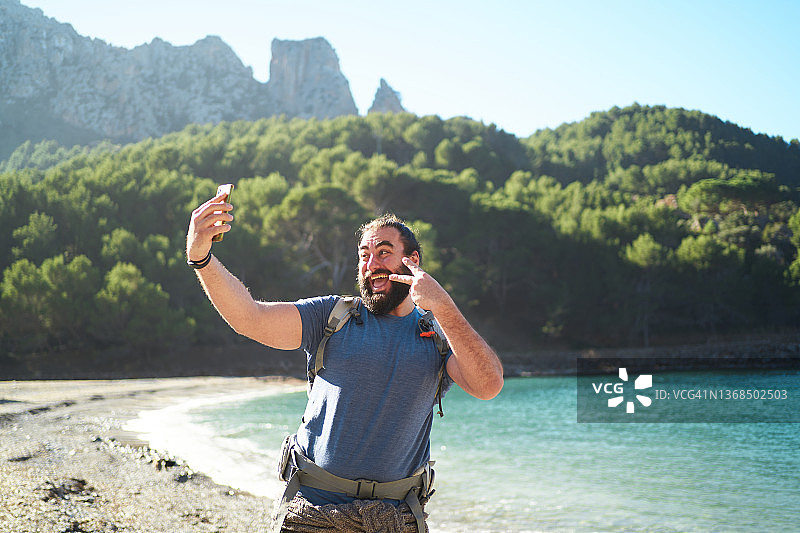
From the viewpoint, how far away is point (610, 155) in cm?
5894

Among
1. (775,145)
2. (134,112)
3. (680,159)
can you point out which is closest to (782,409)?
(680,159)

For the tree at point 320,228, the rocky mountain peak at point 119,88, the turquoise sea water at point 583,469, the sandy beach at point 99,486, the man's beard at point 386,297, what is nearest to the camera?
the man's beard at point 386,297

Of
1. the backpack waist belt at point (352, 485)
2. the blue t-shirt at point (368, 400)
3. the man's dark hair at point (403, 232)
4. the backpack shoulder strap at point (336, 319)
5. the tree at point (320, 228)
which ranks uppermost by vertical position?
the tree at point (320, 228)

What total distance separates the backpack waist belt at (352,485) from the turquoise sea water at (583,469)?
191 inches

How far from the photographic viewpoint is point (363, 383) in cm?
178

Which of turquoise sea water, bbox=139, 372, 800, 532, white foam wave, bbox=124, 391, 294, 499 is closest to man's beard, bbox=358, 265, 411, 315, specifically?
white foam wave, bbox=124, 391, 294, 499

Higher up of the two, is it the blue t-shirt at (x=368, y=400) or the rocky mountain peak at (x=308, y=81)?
the rocky mountain peak at (x=308, y=81)

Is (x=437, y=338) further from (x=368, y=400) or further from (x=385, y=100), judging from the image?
(x=385, y=100)

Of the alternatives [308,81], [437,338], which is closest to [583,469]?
[437,338]

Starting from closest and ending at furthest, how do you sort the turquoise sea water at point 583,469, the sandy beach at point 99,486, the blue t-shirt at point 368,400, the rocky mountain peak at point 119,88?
the blue t-shirt at point 368,400
the sandy beach at point 99,486
the turquoise sea water at point 583,469
the rocky mountain peak at point 119,88

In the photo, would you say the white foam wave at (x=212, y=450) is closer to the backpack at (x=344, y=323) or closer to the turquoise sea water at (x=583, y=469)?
the turquoise sea water at (x=583, y=469)

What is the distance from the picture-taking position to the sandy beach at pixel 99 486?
534cm

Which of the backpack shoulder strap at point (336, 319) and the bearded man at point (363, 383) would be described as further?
the backpack shoulder strap at point (336, 319)

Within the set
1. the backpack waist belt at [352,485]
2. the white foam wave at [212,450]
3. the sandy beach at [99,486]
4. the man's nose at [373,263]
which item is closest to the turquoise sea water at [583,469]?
the white foam wave at [212,450]
